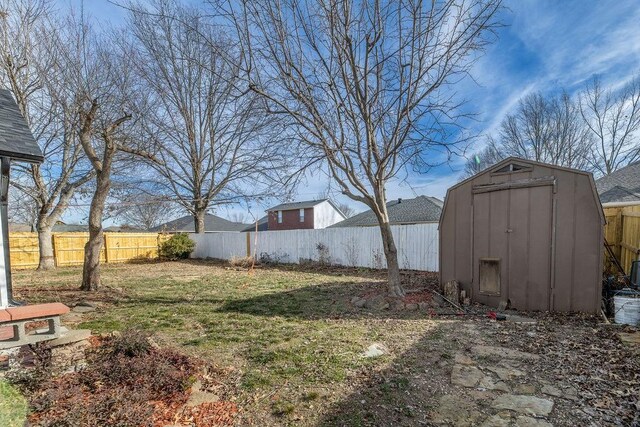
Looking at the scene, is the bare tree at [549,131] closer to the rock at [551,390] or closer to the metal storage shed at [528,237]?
the metal storage shed at [528,237]

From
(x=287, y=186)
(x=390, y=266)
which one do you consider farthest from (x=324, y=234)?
(x=390, y=266)

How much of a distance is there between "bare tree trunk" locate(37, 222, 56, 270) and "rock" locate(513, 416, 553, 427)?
48.4 feet

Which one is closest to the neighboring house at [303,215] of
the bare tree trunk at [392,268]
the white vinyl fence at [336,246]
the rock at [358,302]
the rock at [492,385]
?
the white vinyl fence at [336,246]

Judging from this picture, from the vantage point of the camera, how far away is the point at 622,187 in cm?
892

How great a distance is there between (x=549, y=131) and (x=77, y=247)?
2484 centimetres

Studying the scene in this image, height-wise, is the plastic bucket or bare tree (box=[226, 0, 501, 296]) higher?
bare tree (box=[226, 0, 501, 296])

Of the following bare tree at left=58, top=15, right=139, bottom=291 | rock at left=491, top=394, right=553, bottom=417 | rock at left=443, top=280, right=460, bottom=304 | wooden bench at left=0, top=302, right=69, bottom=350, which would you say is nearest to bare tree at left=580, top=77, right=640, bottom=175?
rock at left=443, top=280, right=460, bottom=304

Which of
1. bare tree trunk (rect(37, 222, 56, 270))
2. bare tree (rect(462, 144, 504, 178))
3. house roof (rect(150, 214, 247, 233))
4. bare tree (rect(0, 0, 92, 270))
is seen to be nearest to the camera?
bare tree (rect(0, 0, 92, 270))

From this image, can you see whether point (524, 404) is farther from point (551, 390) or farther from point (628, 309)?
point (628, 309)

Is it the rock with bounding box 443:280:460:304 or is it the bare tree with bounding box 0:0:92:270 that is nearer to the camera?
the rock with bounding box 443:280:460:304

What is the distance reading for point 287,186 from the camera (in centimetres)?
725

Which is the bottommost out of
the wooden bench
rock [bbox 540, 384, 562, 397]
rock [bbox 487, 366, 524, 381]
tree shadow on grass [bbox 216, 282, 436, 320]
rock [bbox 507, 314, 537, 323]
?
tree shadow on grass [bbox 216, 282, 436, 320]

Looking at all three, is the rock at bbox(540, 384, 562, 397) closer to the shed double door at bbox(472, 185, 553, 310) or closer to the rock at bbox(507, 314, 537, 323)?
the rock at bbox(507, 314, 537, 323)

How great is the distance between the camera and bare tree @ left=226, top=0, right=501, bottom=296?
200 inches
